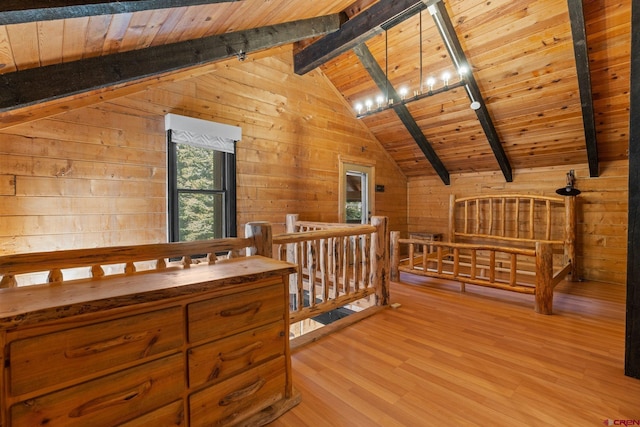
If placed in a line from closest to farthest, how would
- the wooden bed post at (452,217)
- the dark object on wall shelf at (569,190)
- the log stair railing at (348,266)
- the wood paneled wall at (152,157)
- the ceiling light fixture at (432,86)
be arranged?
the wood paneled wall at (152,157), the log stair railing at (348,266), the ceiling light fixture at (432,86), the dark object on wall shelf at (569,190), the wooden bed post at (452,217)

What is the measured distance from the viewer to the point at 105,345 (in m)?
1.05

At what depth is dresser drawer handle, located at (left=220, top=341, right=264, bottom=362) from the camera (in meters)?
1.34

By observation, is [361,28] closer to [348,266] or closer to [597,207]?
[348,266]

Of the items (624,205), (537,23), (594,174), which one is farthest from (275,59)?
(624,205)

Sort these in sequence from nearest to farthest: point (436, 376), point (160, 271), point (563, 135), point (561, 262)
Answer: point (160, 271) < point (436, 376) < point (563, 135) < point (561, 262)

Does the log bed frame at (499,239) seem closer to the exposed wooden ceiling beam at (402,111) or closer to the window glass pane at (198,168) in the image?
the exposed wooden ceiling beam at (402,111)

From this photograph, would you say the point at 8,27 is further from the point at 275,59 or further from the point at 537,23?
the point at 537,23

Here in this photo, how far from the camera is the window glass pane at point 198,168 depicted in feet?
10.8

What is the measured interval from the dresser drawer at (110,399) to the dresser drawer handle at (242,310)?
0.24 meters

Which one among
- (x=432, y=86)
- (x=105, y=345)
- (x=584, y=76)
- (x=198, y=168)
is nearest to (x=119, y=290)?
(x=105, y=345)

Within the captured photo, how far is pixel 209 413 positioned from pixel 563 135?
16.5 ft

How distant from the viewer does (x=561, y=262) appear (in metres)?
4.50

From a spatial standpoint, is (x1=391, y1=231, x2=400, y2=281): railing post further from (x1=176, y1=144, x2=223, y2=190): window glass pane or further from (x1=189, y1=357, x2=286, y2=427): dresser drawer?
(x1=189, y1=357, x2=286, y2=427): dresser drawer

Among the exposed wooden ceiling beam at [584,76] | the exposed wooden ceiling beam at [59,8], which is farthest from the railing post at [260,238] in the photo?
the exposed wooden ceiling beam at [584,76]
